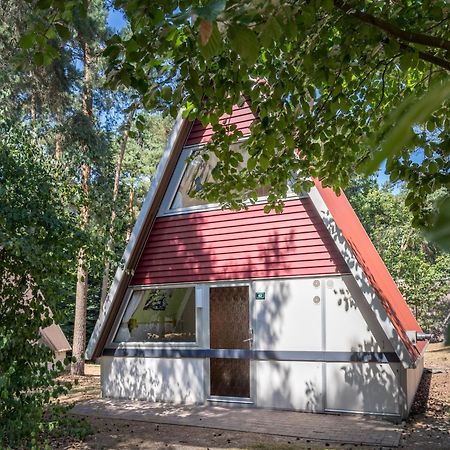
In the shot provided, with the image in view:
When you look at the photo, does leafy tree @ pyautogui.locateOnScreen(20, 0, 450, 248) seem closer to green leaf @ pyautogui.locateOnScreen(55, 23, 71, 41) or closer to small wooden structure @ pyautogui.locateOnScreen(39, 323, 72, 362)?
green leaf @ pyautogui.locateOnScreen(55, 23, 71, 41)

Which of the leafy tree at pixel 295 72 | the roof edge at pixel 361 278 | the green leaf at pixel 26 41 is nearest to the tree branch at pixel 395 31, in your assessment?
the leafy tree at pixel 295 72

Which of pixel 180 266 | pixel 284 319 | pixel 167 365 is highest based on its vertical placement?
pixel 180 266

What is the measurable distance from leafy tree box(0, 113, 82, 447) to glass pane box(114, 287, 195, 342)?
4009 mm

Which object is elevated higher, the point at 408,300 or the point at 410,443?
the point at 408,300

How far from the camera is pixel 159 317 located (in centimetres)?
1023

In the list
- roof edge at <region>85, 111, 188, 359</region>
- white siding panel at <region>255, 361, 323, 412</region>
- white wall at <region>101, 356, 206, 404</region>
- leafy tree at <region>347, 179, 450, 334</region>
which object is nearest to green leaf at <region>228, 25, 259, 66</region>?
white siding panel at <region>255, 361, 323, 412</region>

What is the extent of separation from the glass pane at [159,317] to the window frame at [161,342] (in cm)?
6

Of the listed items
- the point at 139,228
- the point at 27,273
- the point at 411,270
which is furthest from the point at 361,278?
the point at 411,270

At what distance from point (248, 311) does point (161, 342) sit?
1.95 meters

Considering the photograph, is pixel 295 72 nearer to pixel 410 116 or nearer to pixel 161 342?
pixel 410 116

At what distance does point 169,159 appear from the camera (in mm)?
10078

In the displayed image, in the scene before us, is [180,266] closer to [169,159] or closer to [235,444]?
[169,159]

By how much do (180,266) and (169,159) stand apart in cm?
212

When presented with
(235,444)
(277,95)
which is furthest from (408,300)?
(277,95)
